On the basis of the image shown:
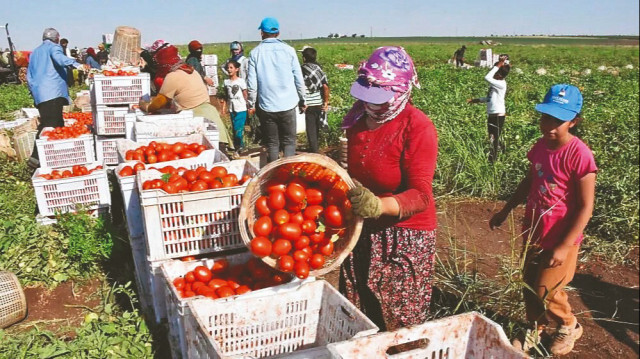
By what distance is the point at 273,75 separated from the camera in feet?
21.0

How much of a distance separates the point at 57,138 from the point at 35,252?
235 cm

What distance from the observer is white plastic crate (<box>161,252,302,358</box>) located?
A: 2699mm

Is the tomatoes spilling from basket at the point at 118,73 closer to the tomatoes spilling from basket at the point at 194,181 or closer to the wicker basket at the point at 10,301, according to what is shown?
the wicker basket at the point at 10,301

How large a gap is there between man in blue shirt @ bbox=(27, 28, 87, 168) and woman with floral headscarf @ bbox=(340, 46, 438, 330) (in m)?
6.44

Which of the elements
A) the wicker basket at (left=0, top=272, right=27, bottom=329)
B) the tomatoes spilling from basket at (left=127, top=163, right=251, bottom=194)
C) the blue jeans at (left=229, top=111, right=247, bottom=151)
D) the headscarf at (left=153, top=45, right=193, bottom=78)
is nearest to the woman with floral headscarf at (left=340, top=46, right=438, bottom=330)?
the tomatoes spilling from basket at (left=127, top=163, right=251, bottom=194)

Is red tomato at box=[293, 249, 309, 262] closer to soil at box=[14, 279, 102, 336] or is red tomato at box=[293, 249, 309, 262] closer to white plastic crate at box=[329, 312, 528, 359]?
white plastic crate at box=[329, 312, 528, 359]

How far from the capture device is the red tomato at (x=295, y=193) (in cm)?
261

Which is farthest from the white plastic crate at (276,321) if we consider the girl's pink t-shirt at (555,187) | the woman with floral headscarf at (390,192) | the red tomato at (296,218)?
the girl's pink t-shirt at (555,187)

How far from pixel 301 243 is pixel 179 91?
13.7 feet

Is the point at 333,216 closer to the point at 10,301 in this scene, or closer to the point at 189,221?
the point at 189,221

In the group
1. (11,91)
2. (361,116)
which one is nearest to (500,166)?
(361,116)

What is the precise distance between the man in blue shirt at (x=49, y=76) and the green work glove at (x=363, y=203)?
22.3 ft

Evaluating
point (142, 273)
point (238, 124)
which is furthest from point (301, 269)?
point (238, 124)

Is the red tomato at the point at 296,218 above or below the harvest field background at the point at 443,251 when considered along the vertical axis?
above
